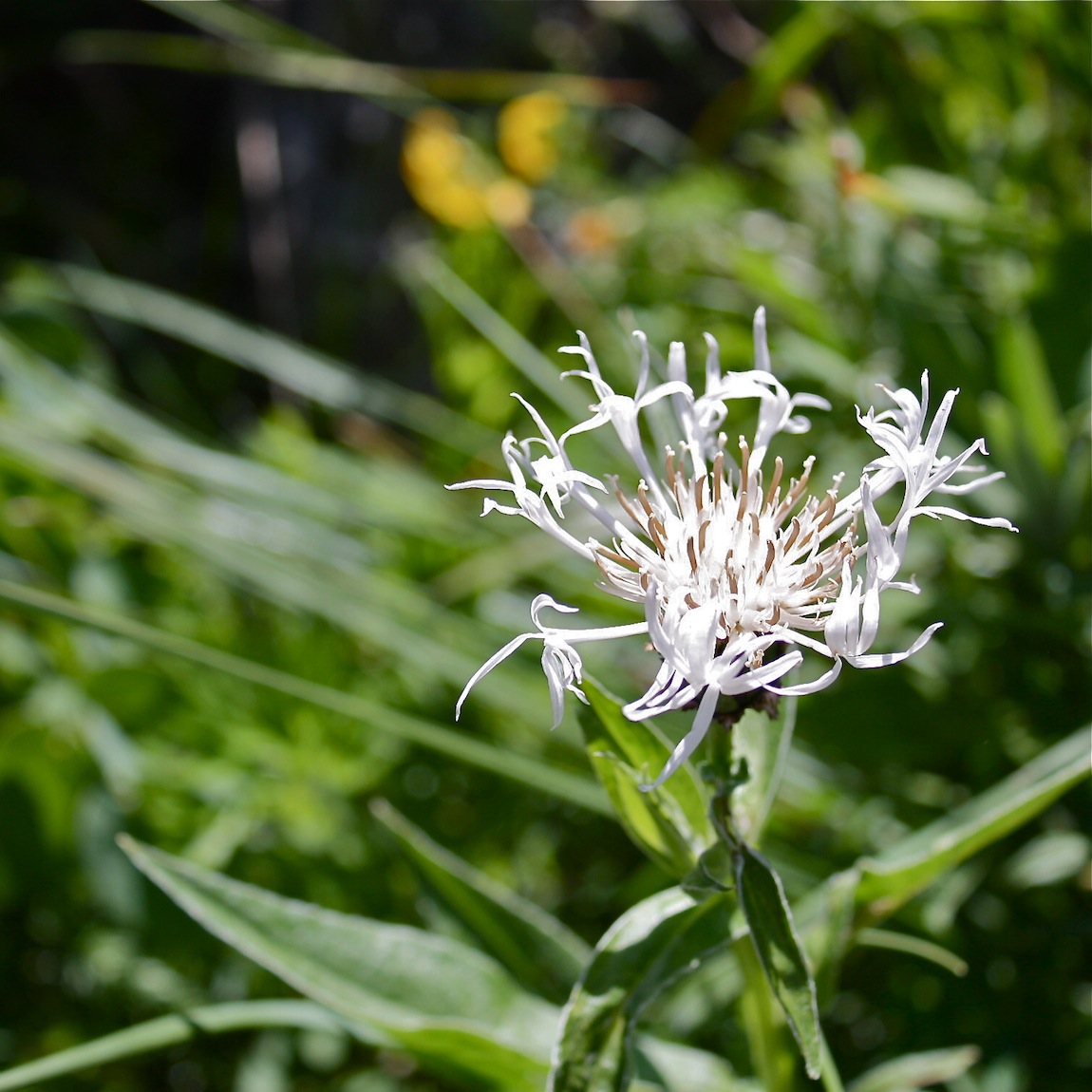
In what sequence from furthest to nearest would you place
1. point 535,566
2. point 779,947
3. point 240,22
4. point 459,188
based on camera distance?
point 459,188, point 240,22, point 535,566, point 779,947

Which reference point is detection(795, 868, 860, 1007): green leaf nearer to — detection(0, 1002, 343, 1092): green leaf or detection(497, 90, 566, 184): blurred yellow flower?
detection(0, 1002, 343, 1092): green leaf

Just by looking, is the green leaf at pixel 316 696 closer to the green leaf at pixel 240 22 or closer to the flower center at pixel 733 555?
the flower center at pixel 733 555

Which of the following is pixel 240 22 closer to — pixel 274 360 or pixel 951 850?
pixel 274 360

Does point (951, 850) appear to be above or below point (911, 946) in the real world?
above

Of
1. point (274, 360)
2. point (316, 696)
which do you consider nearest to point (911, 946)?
point (316, 696)

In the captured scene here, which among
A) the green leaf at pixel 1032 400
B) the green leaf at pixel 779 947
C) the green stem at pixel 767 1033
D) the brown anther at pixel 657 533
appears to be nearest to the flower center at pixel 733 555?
the brown anther at pixel 657 533

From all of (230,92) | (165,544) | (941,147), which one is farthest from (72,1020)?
(230,92)
